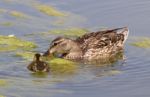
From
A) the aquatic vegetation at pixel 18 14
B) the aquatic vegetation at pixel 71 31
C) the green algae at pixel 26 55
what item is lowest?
the green algae at pixel 26 55

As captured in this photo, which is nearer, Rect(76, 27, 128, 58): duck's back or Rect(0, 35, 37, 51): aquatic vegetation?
Rect(0, 35, 37, 51): aquatic vegetation

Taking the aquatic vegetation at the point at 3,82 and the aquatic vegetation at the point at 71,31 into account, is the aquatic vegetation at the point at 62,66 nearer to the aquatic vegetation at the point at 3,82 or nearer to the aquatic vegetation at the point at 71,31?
the aquatic vegetation at the point at 3,82

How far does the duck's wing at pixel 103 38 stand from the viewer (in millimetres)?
14773

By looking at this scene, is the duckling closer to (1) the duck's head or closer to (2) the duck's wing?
(1) the duck's head

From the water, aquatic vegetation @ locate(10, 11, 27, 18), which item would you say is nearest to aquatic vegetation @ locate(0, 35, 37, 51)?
the water

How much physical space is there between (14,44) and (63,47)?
112 cm

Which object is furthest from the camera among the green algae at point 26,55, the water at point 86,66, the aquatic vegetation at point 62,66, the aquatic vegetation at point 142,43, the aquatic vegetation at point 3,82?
the aquatic vegetation at point 142,43

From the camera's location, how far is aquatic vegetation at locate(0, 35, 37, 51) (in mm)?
14622

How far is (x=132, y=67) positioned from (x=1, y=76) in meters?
2.71

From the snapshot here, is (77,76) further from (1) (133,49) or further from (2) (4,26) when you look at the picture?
(2) (4,26)

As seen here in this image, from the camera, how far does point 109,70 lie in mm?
13242

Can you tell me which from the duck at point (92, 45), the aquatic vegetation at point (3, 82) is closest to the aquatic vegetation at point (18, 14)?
the duck at point (92, 45)

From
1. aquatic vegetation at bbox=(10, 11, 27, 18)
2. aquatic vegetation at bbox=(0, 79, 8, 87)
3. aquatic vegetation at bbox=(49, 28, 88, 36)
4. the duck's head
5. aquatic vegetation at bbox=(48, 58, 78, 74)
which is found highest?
aquatic vegetation at bbox=(10, 11, 27, 18)

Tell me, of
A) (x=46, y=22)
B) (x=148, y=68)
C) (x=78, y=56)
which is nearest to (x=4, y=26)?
(x=46, y=22)
